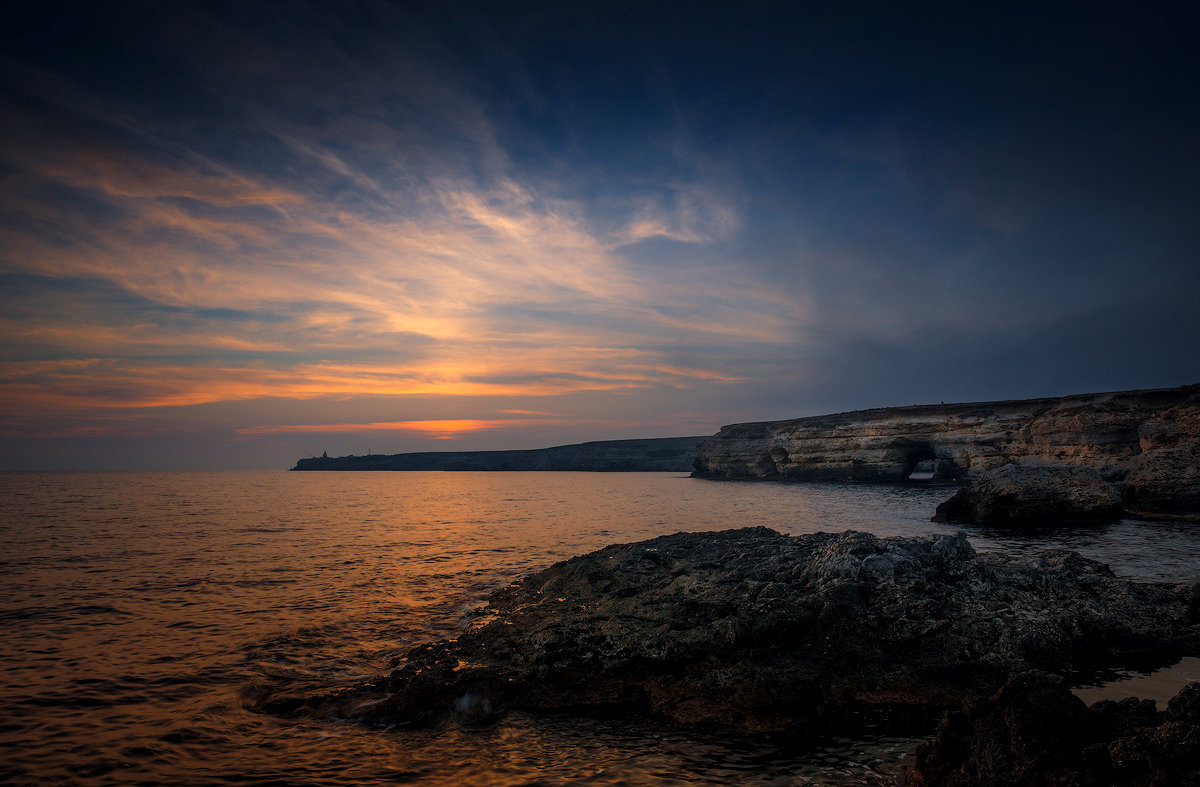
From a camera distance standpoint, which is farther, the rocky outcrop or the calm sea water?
the rocky outcrop

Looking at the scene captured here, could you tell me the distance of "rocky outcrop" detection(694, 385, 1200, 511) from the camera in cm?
2681

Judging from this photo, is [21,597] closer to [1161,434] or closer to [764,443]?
[1161,434]

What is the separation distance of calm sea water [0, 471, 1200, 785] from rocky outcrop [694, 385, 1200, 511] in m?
5.63

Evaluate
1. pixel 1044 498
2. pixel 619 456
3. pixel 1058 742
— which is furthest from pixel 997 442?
pixel 619 456

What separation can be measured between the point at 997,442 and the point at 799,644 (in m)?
53.2

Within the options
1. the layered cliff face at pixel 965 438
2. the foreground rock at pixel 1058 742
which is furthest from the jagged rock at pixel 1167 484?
the foreground rock at pixel 1058 742

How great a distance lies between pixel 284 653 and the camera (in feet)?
32.3

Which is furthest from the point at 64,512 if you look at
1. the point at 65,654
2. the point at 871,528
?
the point at 871,528

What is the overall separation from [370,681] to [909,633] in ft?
26.4

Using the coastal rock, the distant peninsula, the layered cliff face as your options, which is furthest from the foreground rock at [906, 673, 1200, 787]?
the distant peninsula

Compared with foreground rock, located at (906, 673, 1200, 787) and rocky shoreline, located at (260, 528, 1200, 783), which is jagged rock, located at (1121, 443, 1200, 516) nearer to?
rocky shoreline, located at (260, 528, 1200, 783)

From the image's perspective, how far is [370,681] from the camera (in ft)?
27.1

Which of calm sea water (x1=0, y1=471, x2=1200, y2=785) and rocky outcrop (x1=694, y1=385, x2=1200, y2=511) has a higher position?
rocky outcrop (x1=694, y1=385, x2=1200, y2=511)

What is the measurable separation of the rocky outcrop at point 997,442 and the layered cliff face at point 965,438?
83 mm
